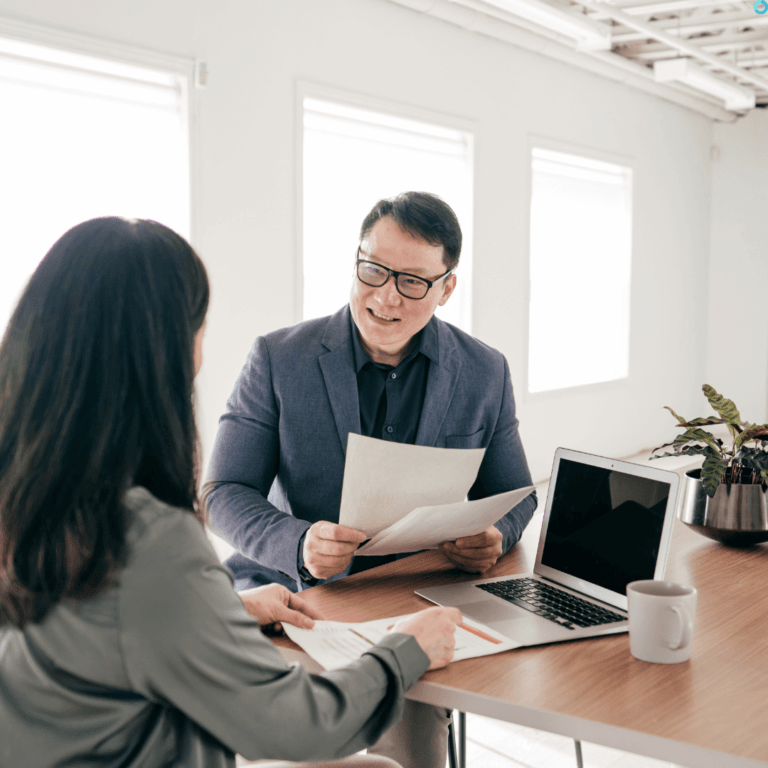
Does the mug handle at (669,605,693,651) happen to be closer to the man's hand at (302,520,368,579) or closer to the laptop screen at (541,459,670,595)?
the laptop screen at (541,459,670,595)

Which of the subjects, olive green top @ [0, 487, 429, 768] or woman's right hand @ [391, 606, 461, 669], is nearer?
olive green top @ [0, 487, 429, 768]

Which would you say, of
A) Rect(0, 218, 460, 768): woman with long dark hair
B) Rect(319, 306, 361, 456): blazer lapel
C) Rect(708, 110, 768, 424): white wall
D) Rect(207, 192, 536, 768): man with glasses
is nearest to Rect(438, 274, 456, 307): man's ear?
Rect(207, 192, 536, 768): man with glasses

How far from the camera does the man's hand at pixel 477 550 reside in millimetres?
1516

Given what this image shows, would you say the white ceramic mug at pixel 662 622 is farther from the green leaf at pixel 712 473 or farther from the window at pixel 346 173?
the window at pixel 346 173

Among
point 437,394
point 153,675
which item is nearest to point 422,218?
point 437,394

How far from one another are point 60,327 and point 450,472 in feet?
2.60

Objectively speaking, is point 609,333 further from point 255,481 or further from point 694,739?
point 694,739

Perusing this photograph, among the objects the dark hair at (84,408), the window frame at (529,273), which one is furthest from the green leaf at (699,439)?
the window frame at (529,273)

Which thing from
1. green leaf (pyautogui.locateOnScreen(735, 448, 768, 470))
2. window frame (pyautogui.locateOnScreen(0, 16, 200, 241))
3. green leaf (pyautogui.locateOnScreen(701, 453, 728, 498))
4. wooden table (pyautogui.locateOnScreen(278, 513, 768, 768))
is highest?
window frame (pyautogui.locateOnScreen(0, 16, 200, 241))

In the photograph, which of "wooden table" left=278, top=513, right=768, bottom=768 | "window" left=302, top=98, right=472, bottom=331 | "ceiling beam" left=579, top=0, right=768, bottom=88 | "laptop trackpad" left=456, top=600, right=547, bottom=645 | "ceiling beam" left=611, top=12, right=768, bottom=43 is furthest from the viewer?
"ceiling beam" left=611, top=12, right=768, bottom=43

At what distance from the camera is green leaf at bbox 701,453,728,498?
1.71 m

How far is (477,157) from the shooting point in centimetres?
540

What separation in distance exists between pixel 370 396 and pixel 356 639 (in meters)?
0.74

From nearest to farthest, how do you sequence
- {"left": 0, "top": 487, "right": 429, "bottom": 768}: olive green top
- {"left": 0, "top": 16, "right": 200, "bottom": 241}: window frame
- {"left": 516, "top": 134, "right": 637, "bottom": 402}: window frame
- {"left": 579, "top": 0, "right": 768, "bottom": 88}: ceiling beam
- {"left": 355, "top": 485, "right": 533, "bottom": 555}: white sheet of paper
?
1. {"left": 0, "top": 487, "right": 429, "bottom": 768}: olive green top
2. {"left": 355, "top": 485, "right": 533, "bottom": 555}: white sheet of paper
3. {"left": 0, "top": 16, "right": 200, "bottom": 241}: window frame
4. {"left": 579, "top": 0, "right": 768, "bottom": 88}: ceiling beam
5. {"left": 516, "top": 134, "right": 637, "bottom": 402}: window frame
